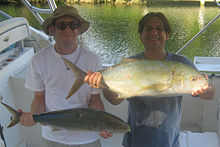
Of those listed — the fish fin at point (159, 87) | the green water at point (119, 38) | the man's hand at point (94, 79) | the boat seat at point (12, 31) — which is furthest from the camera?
the green water at point (119, 38)

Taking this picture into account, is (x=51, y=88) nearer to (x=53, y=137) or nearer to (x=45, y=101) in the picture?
(x=45, y=101)

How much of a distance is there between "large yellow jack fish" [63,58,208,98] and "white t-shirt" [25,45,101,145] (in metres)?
0.20

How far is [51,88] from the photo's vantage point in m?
1.53

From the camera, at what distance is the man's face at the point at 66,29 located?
1441mm

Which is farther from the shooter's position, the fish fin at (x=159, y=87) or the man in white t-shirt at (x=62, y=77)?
the man in white t-shirt at (x=62, y=77)

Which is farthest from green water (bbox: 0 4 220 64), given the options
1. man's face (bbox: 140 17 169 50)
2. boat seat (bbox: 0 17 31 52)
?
man's face (bbox: 140 17 169 50)

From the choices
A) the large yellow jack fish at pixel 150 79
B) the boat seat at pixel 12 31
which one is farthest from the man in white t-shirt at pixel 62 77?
the boat seat at pixel 12 31

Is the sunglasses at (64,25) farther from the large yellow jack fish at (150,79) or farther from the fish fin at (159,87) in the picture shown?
the fish fin at (159,87)

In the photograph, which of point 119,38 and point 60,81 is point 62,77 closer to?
point 60,81

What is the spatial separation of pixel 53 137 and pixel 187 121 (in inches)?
61.9

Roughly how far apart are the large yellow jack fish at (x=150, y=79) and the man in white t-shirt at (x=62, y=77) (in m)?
0.21

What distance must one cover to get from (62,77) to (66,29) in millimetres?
324

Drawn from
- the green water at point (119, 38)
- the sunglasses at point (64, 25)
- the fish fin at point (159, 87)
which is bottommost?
the green water at point (119, 38)

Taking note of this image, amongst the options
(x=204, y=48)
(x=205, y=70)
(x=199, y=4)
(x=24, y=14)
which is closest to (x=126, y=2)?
(x=199, y=4)
